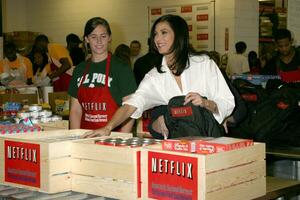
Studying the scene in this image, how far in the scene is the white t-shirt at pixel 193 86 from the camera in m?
2.88

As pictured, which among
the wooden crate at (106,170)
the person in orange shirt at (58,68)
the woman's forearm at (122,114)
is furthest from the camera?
the person in orange shirt at (58,68)

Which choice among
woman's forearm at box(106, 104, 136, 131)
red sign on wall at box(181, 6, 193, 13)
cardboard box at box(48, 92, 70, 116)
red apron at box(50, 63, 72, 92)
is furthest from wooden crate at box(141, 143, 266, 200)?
red sign on wall at box(181, 6, 193, 13)

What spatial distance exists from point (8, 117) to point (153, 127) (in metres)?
1.11

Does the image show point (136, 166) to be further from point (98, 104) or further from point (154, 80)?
point (98, 104)

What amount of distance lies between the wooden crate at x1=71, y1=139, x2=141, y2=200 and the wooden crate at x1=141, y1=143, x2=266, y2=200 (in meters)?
0.05

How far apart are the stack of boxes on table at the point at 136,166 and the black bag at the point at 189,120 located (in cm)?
26

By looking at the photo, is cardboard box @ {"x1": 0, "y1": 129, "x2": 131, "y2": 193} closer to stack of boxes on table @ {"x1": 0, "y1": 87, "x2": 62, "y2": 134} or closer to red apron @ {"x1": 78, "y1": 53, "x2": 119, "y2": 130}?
stack of boxes on table @ {"x1": 0, "y1": 87, "x2": 62, "y2": 134}

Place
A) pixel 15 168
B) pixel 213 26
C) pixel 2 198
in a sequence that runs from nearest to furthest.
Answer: pixel 2 198, pixel 15 168, pixel 213 26

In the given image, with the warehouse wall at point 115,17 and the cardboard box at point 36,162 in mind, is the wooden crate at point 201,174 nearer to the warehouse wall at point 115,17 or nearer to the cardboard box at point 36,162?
the cardboard box at point 36,162

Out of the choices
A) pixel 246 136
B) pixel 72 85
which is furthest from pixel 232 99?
pixel 72 85

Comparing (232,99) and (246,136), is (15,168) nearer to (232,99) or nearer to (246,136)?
(232,99)

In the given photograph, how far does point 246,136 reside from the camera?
3.86 metres

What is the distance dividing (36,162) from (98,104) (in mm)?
1190

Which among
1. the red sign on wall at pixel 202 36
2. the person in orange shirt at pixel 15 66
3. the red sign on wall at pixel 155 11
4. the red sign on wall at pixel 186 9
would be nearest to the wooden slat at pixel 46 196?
the person in orange shirt at pixel 15 66
